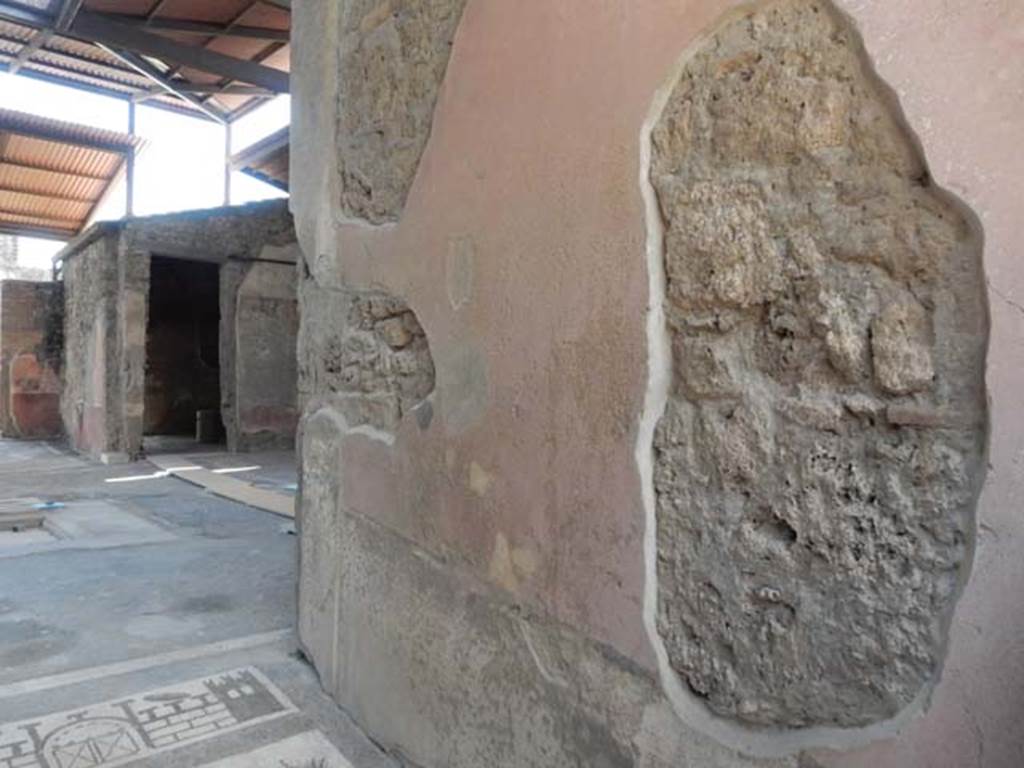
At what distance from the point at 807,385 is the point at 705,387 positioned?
147 millimetres

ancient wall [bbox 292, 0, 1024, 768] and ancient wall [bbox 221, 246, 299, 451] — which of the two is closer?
ancient wall [bbox 292, 0, 1024, 768]

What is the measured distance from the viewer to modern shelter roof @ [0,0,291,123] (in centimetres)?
735

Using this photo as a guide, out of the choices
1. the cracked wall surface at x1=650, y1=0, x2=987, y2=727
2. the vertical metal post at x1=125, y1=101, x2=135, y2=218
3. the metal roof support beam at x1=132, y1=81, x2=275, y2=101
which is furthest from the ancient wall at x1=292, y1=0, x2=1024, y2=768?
the vertical metal post at x1=125, y1=101, x2=135, y2=218

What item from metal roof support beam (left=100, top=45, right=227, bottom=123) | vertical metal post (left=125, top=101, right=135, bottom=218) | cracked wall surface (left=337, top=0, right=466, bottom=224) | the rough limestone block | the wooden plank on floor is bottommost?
the wooden plank on floor

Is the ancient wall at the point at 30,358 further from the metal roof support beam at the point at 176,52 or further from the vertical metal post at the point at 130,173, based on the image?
the metal roof support beam at the point at 176,52


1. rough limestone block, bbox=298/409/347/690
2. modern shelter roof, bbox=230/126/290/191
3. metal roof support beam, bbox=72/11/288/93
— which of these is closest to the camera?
rough limestone block, bbox=298/409/347/690

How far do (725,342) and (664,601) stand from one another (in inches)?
15.6

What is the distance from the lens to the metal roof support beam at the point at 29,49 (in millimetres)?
7867

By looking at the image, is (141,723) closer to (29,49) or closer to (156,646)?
(156,646)

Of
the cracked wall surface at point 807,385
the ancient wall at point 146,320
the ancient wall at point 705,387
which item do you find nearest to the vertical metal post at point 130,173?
the ancient wall at point 146,320

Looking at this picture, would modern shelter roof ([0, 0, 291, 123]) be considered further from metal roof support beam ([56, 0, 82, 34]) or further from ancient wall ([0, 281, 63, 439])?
ancient wall ([0, 281, 63, 439])

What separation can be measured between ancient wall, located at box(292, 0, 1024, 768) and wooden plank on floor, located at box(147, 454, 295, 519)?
3227 millimetres

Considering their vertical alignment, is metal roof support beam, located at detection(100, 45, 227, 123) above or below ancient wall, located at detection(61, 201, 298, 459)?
above

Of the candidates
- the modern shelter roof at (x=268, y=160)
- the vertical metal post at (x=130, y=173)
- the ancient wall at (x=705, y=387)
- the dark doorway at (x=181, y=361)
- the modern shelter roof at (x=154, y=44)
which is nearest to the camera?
the ancient wall at (x=705, y=387)
